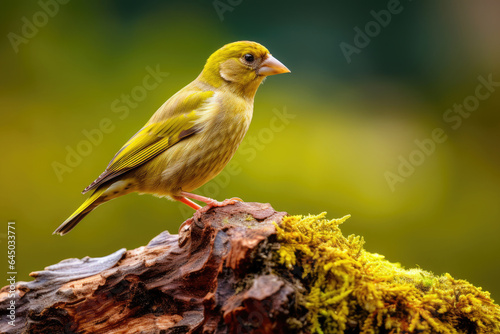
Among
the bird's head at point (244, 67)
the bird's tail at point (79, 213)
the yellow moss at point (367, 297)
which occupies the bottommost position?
the bird's tail at point (79, 213)

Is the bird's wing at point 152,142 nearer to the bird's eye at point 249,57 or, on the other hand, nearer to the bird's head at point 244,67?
the bird's head at point 244,67

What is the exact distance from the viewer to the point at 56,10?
5.74 meters

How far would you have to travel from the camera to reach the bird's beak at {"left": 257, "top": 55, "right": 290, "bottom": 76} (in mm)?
3641

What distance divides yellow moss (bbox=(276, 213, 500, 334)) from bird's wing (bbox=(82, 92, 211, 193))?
149 cm

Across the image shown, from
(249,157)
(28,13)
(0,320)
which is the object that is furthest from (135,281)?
(28,13)

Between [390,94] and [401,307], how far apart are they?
150 inches

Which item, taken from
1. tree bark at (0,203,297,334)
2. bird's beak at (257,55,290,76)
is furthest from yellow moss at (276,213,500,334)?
bird's beak at (257,55,290,76)

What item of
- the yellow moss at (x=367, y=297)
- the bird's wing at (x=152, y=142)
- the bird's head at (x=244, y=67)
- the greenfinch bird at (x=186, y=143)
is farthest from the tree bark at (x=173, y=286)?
the bird's head at (x=244, y=67)

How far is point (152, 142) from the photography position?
3.54 meters

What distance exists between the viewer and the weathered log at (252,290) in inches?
75.0

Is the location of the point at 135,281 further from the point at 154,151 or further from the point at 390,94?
the point at 390,94

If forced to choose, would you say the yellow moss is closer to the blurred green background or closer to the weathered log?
the weathered log

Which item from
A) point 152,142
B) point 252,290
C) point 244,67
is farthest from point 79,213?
point 252,290

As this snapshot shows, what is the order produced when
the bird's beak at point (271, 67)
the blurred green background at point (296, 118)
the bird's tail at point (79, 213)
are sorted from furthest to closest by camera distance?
the blurred green background at point (296, 118), the bird's beak at point (271, 67), the bird's tail at point (79, 213)
